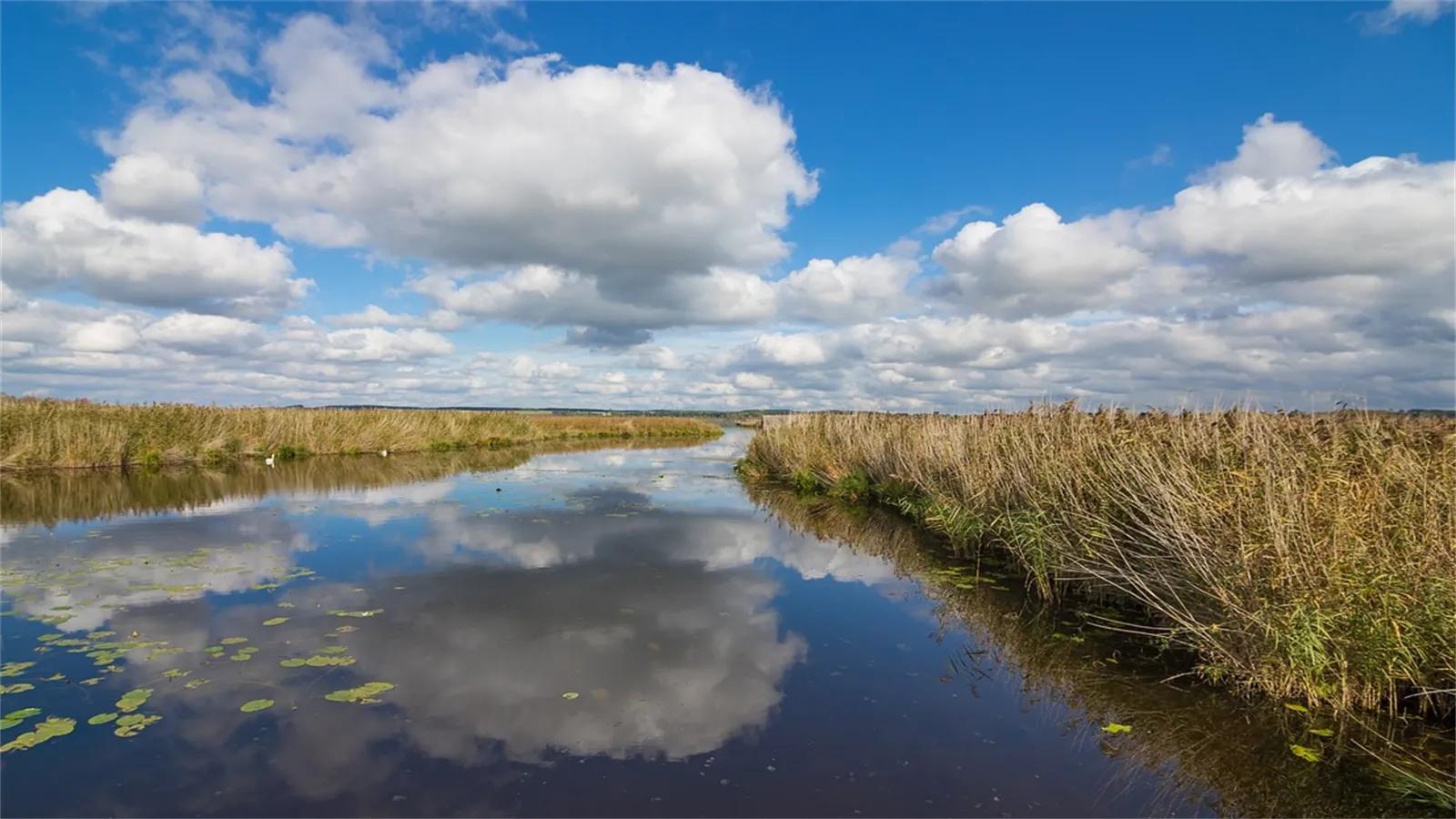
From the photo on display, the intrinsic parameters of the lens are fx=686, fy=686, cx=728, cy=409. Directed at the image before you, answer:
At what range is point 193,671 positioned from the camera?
19.3 ft

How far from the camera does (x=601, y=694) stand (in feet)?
18.9

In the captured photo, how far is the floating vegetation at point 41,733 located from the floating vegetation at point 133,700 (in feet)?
0.97

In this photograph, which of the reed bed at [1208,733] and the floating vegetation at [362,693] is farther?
the floating vegetation at [362,693]

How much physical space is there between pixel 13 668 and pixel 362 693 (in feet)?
10.3

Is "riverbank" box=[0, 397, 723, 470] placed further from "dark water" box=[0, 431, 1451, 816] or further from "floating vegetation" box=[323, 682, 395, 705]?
"floating vegetation" box=[323, 682, 395, 705]

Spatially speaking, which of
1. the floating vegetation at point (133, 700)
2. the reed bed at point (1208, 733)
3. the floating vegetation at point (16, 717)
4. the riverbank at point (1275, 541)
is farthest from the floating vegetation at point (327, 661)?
the riverbank at point (1275, 541)

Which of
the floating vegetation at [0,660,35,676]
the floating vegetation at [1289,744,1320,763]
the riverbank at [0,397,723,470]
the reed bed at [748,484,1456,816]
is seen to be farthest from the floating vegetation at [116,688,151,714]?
the riverbank at [0,397,723,470]

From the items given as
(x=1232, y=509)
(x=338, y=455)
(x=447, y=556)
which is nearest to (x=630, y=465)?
(x=338, y=455)

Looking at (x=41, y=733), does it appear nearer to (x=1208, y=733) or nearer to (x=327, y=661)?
(x=327, y=661)

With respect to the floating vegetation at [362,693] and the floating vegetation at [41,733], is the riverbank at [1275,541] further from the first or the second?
the floating vegetation at [41,733]

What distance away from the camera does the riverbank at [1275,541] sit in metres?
5.28

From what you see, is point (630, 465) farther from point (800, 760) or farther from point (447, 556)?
point (800, 760)

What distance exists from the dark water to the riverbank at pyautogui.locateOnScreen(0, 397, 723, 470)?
44.4 ft

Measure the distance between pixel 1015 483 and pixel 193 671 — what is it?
10.5 m
